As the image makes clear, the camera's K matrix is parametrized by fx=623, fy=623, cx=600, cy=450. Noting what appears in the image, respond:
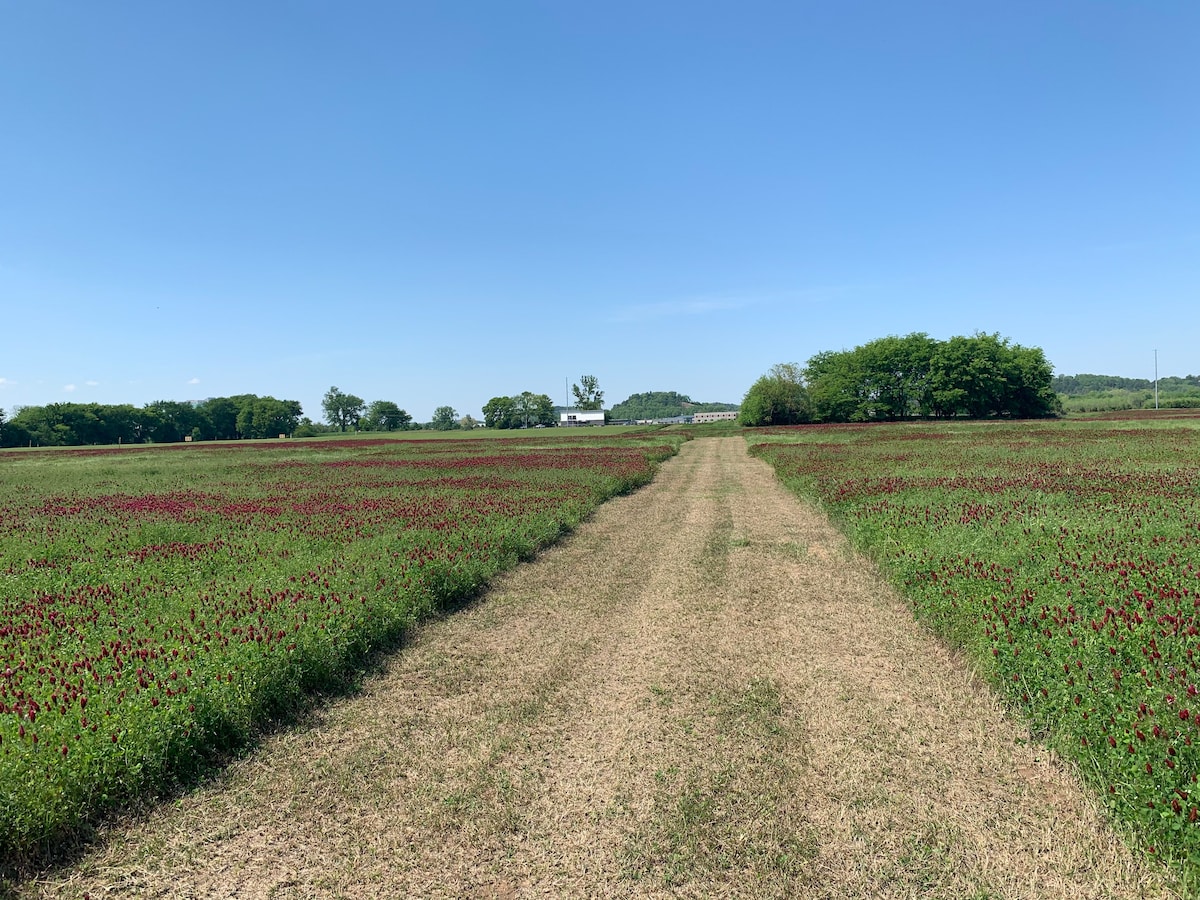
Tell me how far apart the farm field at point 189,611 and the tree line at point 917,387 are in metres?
91.5

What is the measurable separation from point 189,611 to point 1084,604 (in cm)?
1202

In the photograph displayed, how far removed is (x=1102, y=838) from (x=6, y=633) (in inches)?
463

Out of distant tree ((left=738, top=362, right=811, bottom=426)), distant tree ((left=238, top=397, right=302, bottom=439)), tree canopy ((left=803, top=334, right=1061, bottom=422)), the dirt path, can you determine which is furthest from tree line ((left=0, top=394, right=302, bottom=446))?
the dirt path

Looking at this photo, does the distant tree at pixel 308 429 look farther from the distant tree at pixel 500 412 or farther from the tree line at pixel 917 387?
the tree line at pixel 917 387

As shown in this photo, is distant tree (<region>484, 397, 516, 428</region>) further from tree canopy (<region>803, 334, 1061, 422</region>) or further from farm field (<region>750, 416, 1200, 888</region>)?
farm field (<region>750, 416, 1200, 888</region>)

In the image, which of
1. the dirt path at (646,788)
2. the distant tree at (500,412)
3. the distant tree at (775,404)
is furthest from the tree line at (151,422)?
the dirt path at (646,788)

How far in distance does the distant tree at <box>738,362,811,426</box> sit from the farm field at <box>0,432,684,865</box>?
290ft

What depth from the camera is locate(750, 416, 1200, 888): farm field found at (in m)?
4.79

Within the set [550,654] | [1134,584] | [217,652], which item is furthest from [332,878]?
[1134,584]

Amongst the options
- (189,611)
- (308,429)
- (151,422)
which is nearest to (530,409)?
(308,429)

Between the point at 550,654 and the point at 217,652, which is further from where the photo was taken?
the point at 550,654

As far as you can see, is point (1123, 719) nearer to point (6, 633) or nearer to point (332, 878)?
point (332, 878)

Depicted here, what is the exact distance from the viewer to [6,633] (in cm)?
790

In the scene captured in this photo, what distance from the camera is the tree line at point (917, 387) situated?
97062mm
